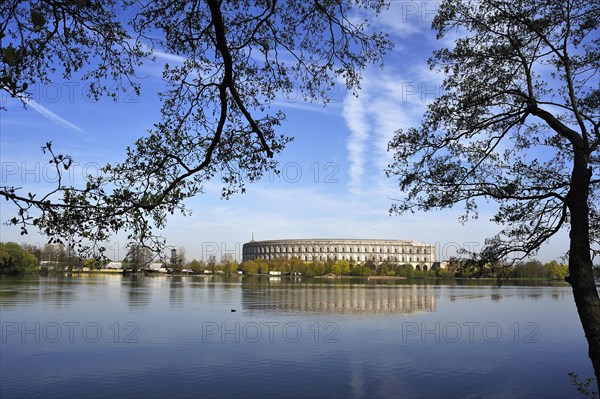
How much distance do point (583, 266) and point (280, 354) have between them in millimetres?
20527

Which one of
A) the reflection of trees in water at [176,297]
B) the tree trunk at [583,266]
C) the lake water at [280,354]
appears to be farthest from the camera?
the reflection of trees in water at [176,297]

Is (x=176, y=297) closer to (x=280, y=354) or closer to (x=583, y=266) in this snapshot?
(x=280, y=354)

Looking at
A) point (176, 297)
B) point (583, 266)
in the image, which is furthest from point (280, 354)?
point (176, 297)

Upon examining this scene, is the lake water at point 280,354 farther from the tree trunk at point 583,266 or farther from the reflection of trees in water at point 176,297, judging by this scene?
the tree trunk at point 583,266

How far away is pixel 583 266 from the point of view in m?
8.05

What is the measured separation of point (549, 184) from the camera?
10062 mm

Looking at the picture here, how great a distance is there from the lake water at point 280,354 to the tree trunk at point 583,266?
497 inches

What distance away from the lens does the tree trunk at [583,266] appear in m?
7.71

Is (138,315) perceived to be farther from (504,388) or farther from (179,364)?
(504,388)

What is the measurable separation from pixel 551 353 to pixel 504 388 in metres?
9.57

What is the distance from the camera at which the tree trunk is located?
25.3 ft

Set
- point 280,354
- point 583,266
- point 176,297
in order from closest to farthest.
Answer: point 583,266 → point 280,354 → point 176,297

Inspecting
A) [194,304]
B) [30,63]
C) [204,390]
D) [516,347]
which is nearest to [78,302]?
[194,304]

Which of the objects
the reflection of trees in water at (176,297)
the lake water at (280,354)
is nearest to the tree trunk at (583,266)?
the lake water at (280,354)
